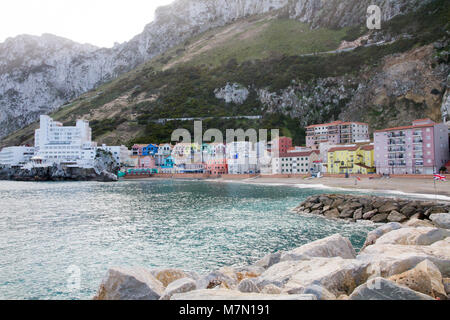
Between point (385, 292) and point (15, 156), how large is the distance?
14127cm

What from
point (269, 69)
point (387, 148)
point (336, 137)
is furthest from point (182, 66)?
point (387, 148)

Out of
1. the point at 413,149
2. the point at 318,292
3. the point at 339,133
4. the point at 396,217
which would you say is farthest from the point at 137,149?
the point at 318,292

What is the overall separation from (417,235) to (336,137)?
92302 millimetres

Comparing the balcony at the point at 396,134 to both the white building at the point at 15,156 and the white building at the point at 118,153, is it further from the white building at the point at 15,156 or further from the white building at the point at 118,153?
the white building at the point at 15,156

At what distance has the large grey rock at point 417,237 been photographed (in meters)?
13.9

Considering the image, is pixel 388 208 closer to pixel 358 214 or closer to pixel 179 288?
pixel 358 214

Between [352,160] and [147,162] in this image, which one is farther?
[147,162]

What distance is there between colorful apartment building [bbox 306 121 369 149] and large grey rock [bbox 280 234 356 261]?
89443 mm

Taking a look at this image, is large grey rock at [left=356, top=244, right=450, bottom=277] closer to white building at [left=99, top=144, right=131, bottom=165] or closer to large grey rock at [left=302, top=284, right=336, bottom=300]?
large grey rock at [left=302, top=284, right=336, bottom=300]

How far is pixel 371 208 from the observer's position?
1070 inches

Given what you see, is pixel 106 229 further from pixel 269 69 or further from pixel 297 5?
pixel 297 5

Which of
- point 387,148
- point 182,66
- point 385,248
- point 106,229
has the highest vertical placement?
point 182,66

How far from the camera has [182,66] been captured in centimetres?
18988
